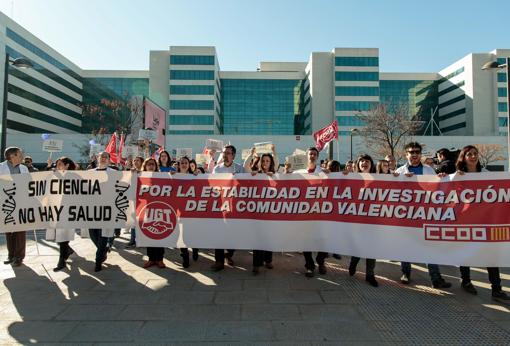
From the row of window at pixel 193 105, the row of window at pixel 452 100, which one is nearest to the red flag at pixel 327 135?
the row of window at pixel 193 105

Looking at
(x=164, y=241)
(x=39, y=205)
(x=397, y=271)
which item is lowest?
(x=397, y=271)

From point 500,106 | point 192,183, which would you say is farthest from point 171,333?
point 500,106

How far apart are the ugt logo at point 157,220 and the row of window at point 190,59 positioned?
68.7 meters

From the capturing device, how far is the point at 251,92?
261 ft

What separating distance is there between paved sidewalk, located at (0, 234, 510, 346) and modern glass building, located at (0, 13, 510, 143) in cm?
6244

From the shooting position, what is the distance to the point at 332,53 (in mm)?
72375

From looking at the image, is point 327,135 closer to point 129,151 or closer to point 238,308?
point 129,151

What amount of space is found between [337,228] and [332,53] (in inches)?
2924

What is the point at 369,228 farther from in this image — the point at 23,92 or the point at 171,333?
the point at 23,92

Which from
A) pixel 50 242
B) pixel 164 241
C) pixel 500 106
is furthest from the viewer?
pixel 500 106

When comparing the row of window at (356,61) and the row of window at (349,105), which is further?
the row of window at (356,61)

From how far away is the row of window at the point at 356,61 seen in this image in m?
70.5

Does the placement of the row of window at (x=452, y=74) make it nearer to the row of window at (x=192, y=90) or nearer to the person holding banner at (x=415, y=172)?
the row of window at (x=192, y=90)

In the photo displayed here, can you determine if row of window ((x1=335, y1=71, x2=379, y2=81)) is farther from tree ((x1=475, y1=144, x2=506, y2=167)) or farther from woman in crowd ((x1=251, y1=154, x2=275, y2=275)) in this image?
woman in crowd ((x1=251, y1=154, x2=275, y2=275))
